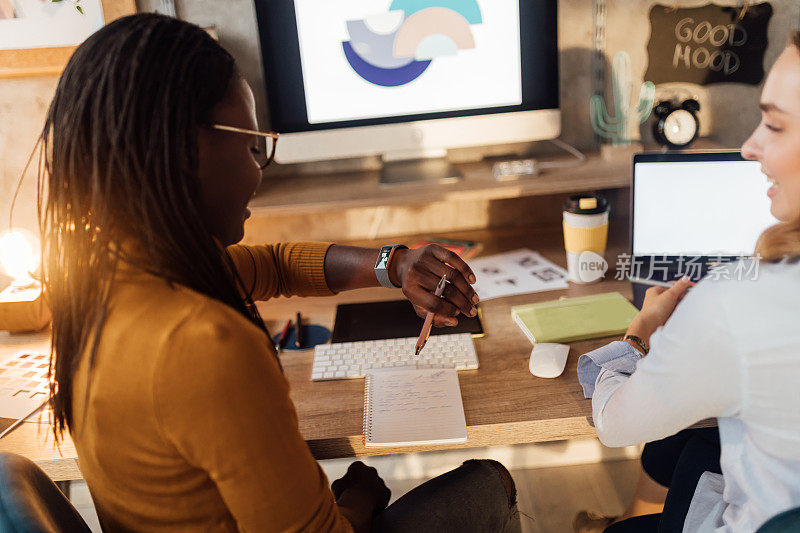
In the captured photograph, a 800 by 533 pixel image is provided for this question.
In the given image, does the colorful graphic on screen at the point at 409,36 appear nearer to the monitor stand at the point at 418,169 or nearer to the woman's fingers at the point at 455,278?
the monitor stand at the point at 418,169

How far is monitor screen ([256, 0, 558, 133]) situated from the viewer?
1355 millimetres

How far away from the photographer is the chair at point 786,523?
565mm

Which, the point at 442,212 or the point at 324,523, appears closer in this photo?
the point at 324,523

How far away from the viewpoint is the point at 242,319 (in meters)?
0.67

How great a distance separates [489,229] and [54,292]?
1.22 m

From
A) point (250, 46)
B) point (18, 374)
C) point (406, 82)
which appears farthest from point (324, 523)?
point (250, 46)

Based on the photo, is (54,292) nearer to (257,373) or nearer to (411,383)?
(257,373)

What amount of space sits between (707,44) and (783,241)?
103cm

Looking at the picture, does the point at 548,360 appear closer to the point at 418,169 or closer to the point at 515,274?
the point at 515,274

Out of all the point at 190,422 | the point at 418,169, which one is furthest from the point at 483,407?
the point at 418,169

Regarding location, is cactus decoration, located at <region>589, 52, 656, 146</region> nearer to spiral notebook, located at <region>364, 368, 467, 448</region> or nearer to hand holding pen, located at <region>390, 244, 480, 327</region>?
hand holding pen, located at <region>390, 244, 480, 327</region>

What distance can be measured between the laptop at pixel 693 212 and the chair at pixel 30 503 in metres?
1.07

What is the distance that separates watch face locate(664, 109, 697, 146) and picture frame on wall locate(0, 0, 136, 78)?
1342 millimetres

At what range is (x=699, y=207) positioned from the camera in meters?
1.31
